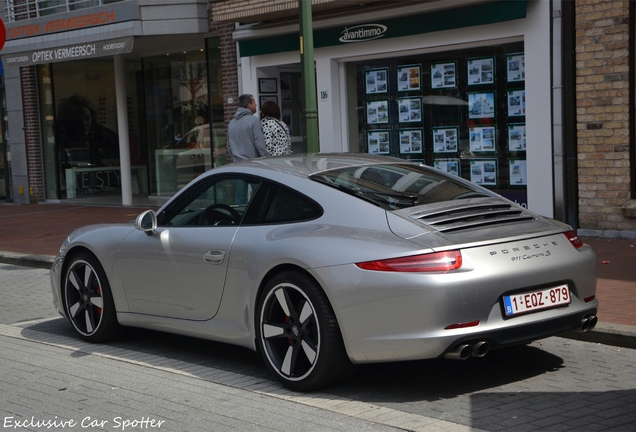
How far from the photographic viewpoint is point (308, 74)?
394 inches

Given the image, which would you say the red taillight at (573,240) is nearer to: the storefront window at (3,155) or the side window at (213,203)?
the side window at (213,203)

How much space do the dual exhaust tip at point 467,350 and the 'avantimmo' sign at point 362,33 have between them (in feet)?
31.5

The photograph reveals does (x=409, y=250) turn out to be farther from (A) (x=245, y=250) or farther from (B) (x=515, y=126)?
(B) (x=515, y=126)

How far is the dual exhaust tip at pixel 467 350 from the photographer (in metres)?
4.99

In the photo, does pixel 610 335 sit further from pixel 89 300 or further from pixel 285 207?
pixel 89 300

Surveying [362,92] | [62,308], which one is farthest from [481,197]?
[362,92]

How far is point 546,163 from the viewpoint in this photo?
12.1 meters

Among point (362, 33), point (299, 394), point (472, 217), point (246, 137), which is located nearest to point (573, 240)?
point (472, 217)

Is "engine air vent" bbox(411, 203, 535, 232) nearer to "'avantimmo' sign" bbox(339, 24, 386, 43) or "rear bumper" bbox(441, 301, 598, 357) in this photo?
"rear bumper" bbox(441, 301, 598, 357)

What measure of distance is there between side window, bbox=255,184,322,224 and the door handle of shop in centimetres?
32

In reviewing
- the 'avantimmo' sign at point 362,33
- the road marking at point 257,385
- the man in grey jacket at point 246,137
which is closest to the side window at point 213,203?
the road marking at point 257,385

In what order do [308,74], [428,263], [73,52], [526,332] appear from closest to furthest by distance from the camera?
1. [428,263]
2. [526,332]
3. [308,74]
4. [73,52]

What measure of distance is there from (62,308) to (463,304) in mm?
3777

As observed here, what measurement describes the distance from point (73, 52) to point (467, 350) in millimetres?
15297
